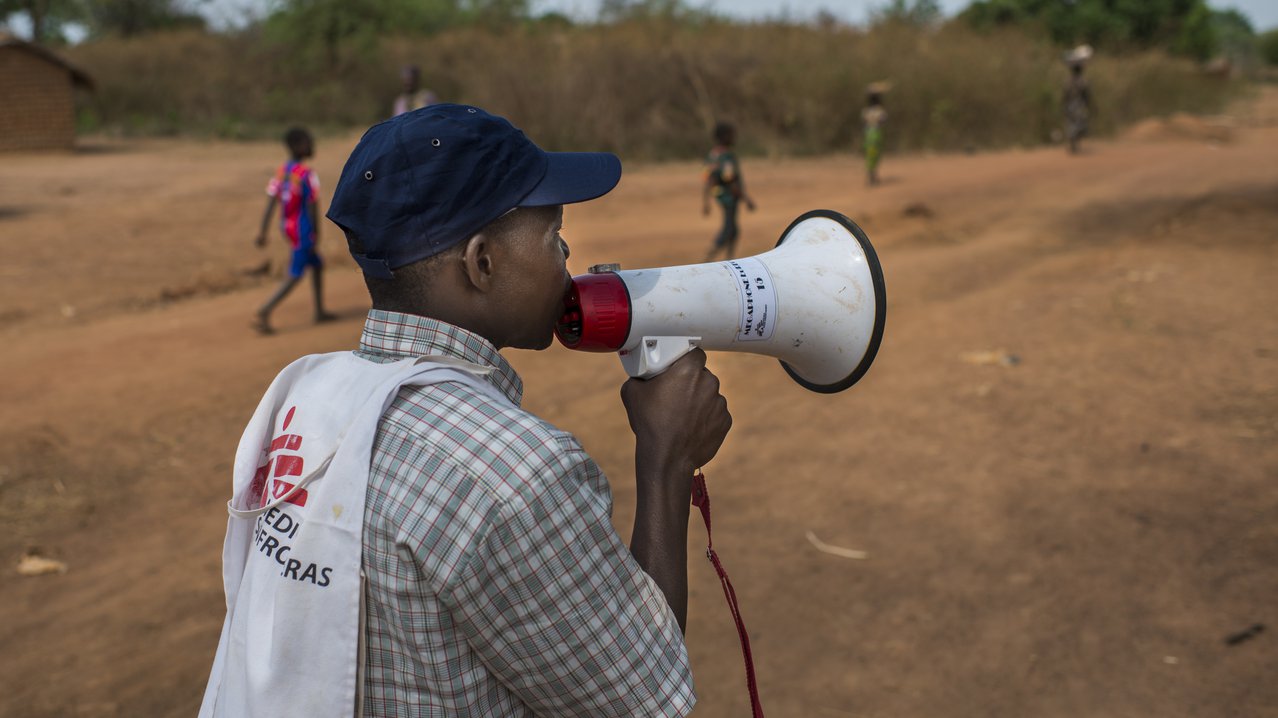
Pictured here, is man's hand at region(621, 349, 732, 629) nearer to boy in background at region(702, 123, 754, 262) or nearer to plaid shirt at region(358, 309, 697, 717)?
plaid shirt at region(358, 309, 697, 717)

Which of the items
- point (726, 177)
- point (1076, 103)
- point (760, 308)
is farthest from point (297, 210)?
point (1076, 103)

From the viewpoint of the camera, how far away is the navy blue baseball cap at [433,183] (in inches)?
51.8

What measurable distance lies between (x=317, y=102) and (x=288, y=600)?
25.2 meters

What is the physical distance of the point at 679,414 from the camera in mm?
1521

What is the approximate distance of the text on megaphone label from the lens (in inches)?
68.8

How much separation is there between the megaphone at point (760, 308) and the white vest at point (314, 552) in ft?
0.94

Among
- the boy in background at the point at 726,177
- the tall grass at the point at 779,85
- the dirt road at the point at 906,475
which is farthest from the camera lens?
the tall grass at the point at 779,85

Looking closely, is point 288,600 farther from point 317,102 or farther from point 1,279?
point 317,102

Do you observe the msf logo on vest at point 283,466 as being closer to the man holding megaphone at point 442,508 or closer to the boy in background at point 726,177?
the man holding megaphone at point 442,508

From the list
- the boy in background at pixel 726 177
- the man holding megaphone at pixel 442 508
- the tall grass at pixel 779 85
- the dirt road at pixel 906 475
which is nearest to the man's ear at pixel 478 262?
the man holding megaphone at pixel 442 508

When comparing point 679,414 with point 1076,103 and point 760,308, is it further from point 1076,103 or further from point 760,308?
point 1076,103

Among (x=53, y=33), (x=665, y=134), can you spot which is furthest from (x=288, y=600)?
(x=53, y=33)

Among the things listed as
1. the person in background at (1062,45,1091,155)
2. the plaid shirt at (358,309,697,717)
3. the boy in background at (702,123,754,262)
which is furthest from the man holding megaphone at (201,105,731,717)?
the person in background at (1062,45,1091,155)

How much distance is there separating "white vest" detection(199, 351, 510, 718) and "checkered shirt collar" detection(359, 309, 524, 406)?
0.04 m
